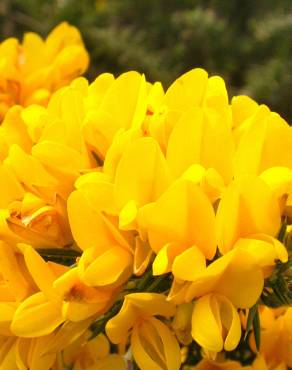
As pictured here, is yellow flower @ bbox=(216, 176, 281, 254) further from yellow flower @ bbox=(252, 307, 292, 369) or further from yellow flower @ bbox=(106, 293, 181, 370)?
yellow flower @ bbox=(252, 307, 292, 369)

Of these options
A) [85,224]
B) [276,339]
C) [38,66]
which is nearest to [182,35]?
[38,66]

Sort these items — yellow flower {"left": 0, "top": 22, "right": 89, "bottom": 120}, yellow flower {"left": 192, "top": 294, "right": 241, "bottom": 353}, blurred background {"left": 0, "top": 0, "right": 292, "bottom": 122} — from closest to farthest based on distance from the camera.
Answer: yellow flower {"left": 192, "top": 294, "right": 241, "bottom": 353} → yellow flower {"left": 0, "top": 22, "right": 89, "bottom": 120} → blurred background {"left": 0, "top": 0, "right": 292, "bottom": 122}

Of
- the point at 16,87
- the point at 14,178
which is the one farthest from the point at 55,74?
the point at 14,178

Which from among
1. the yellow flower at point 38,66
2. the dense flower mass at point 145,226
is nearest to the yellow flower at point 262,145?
the dense flower mass at point 145,226

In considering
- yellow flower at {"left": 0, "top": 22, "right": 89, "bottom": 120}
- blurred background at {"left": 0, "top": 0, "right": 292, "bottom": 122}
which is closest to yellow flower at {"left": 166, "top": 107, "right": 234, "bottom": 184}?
yellow flower at {"left": 0, "top": 22, "right": 89, "bottom": 120}

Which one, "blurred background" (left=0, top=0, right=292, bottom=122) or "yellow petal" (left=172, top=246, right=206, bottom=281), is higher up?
"yellow petal" (left=172, top=246, right=206, bottom=281)
